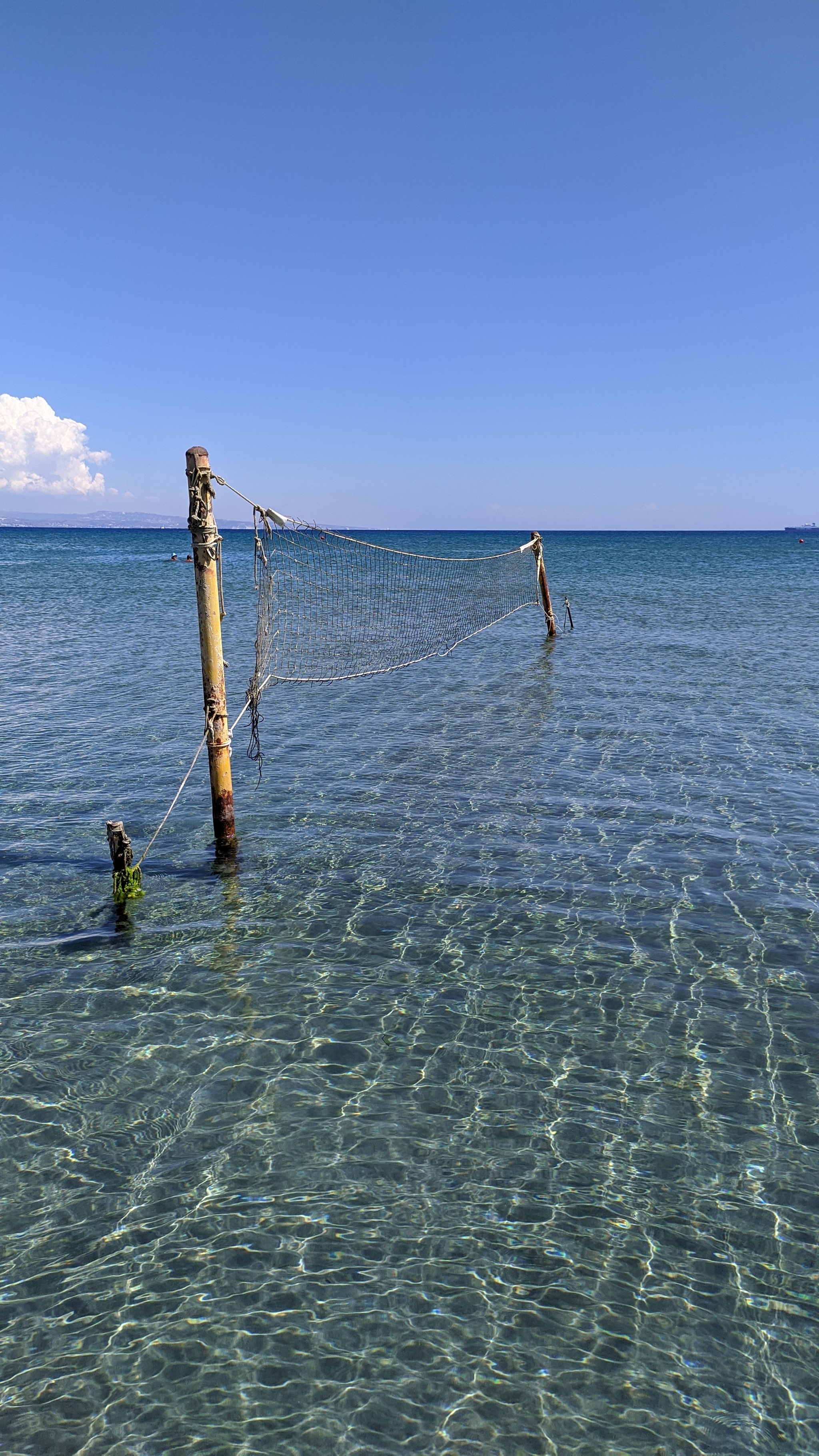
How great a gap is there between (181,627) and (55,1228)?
110 feet

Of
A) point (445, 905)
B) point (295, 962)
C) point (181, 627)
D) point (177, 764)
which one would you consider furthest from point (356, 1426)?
point (181, 627)

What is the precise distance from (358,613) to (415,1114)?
Answer: 32.3 metres

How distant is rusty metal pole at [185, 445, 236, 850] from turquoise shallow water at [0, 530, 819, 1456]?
5.02 ft

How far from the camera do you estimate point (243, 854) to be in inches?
473

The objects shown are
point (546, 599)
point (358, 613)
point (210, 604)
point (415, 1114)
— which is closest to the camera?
point (415, 1114)

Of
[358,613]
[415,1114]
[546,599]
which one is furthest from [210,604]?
[358,613]

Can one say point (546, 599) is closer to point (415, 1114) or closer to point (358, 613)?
point (358, 613)

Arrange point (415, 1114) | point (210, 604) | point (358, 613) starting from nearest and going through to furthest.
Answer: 1. point (415, 1114)
2. point (210, 604)
3. point (358, 613)

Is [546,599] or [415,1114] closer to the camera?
[415,1114]

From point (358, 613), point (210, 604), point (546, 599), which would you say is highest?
point (210, 604)

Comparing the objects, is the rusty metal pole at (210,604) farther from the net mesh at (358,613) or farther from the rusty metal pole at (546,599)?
the rusty metal pole at (546,599)

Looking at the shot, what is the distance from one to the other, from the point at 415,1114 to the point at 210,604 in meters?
6.65

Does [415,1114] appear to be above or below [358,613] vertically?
below

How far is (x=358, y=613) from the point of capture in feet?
125
